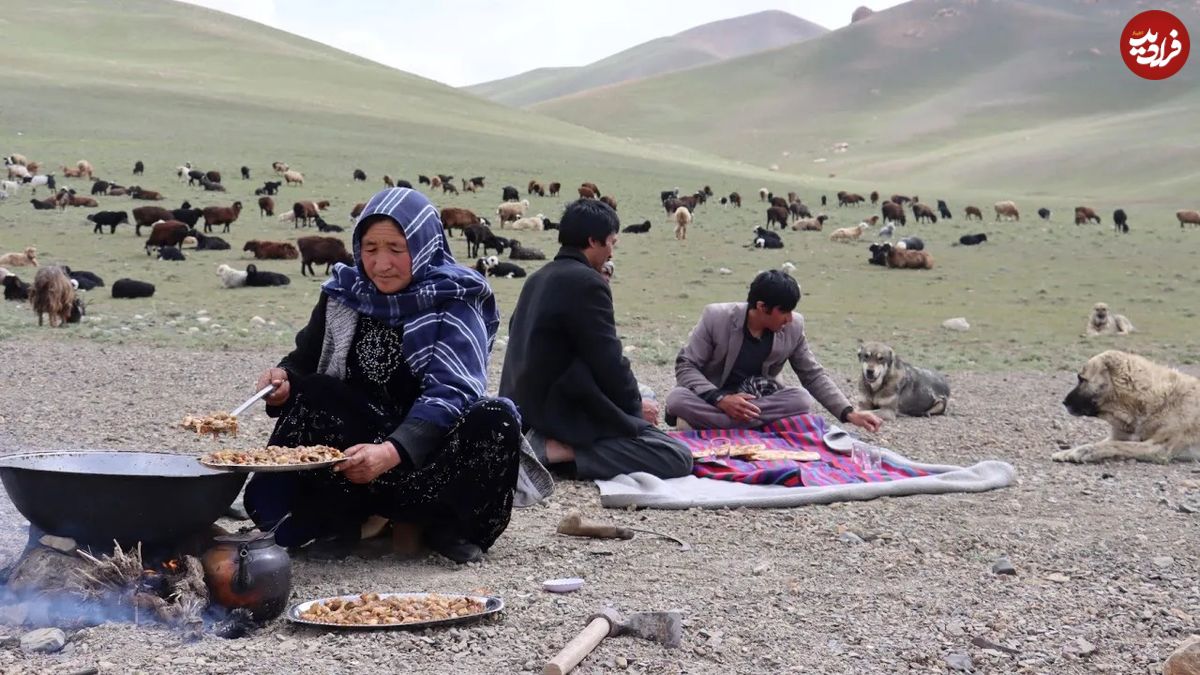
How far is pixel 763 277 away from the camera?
664 cm

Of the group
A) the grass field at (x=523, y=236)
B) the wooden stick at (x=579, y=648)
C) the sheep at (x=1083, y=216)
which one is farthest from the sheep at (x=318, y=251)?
the sheep at (x=1083, y=216)

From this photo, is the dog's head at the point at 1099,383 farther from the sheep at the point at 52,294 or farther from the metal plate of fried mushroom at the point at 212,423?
the sheep at the point at 52,294

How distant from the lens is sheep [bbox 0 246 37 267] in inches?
677

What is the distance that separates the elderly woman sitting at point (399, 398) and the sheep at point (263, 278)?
12871 mm

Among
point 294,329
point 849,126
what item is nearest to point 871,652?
point 294,329

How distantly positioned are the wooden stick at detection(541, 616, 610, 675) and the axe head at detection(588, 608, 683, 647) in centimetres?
5

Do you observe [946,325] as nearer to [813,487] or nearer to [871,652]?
[813,487]

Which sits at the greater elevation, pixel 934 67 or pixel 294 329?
pixel 934 67

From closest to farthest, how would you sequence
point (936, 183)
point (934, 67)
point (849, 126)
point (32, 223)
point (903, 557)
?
point (903, 557) → point (32, 223) → point (936, 183) → point (849, 126) → point (934, 67)

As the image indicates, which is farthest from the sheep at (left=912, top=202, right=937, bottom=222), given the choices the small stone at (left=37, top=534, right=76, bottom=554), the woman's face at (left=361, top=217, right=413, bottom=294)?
the small stone at (left=37, top=534, right=76, bottom=554)

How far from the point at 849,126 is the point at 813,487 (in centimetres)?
9145

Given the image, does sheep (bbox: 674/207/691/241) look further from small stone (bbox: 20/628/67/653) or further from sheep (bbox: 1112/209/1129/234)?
small stone (bbox: 20/628/67/653)

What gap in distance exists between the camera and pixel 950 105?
97750mm

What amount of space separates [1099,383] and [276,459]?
216 inches
